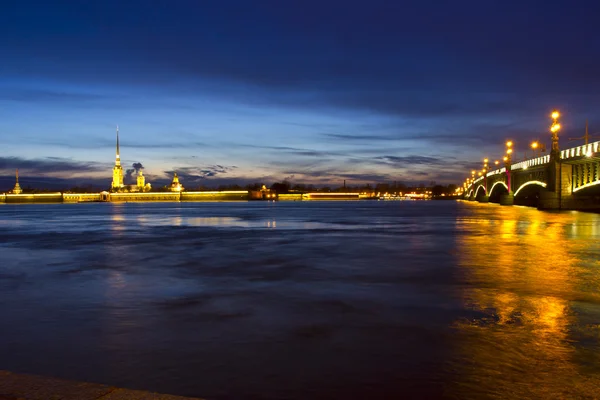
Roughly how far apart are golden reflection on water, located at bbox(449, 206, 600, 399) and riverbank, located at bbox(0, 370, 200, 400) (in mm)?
3498

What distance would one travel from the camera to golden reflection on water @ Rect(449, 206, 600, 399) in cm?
631

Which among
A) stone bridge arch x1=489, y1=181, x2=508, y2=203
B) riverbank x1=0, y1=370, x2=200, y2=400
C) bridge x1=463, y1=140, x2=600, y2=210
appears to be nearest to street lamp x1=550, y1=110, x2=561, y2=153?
bridge x1=463, y1=140, x2=600, y2=210

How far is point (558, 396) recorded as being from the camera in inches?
231

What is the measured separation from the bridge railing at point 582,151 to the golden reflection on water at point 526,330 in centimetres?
4716

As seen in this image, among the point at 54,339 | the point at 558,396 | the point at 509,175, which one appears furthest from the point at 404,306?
the point at 509,175

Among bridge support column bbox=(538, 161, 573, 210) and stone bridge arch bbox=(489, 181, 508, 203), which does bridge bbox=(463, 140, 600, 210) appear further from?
stone bridge arch bbox=(489, 181, 508, 203)

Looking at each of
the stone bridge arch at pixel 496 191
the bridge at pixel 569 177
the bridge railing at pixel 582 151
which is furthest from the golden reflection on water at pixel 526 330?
the stone bridge arch at pixel 496 191

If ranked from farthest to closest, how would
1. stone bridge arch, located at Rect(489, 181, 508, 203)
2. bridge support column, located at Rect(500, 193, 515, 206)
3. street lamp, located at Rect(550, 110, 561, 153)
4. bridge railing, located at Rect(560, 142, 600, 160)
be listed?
1. stone bridge arch, located at Rect(489, 181, 508, 203)
2. bridge support column, located at Rect(500, 193, 515, 206)
3. street lamp, located at Rect(550, 110, 561, 153)
4. bridge railing, located at Rect(560, 142, 600, 160)

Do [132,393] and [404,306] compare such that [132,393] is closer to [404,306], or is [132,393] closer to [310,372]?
[310,372]

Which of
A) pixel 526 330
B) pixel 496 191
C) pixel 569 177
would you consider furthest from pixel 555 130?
pixel 526 330

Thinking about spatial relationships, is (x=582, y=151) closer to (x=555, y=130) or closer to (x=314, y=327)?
(x=555, y=130)

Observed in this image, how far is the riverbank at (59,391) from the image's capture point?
4977 mm

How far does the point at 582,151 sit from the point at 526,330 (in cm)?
6315

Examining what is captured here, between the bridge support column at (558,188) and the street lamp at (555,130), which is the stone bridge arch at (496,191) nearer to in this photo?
the street lamp at (555,130)
